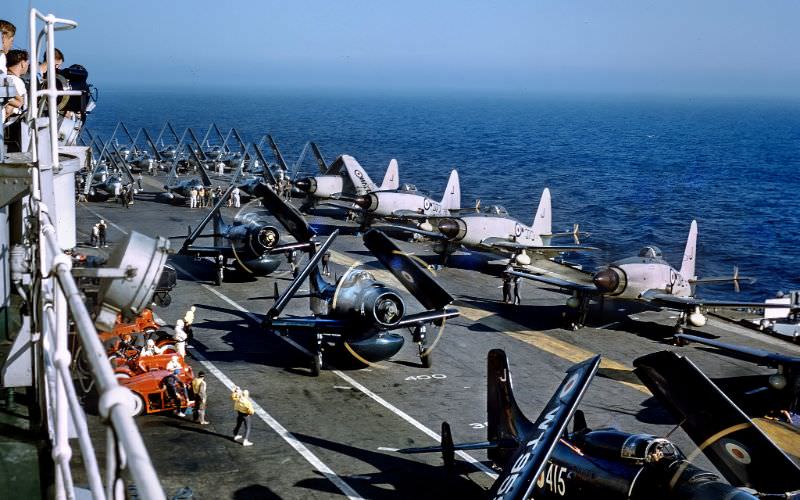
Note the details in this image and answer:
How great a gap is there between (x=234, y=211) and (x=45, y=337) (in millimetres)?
56098

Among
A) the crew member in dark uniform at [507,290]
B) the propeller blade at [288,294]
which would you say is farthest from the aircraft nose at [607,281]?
the propeller blade at [288,294]

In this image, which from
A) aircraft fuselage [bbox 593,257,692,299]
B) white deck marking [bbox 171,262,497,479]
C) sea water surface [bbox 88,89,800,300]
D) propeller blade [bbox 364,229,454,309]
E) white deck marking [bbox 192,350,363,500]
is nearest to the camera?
white deck marking [bbox 192,350,363,500]

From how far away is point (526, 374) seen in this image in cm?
2917

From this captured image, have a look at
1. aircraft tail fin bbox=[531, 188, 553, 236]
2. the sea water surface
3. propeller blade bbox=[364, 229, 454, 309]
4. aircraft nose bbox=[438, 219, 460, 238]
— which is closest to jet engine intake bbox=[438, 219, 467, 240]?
aircraft nose bbox=[438, 219, 460, 238]

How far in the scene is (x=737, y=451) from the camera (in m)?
14.4

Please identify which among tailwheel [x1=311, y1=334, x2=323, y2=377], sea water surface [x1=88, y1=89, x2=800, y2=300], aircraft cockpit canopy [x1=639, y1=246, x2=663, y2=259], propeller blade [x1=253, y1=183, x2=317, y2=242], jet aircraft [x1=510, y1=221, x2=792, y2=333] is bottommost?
sea water surface [x1=88, y1=89, x2=800, y2=300]

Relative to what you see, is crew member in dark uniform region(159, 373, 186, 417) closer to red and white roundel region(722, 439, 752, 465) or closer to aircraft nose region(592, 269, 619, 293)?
red and white roundel region(722, 439, 752, 465)

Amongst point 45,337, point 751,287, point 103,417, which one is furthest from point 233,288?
point 751,287

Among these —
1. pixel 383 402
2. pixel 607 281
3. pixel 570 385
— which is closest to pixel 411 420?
pixel 383 402

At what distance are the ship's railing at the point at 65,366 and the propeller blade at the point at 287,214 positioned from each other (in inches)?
→ 990

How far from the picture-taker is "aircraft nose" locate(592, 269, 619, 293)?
34344 mm

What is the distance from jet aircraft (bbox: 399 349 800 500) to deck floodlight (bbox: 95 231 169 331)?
8702 mm

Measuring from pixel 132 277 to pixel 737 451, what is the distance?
12285 mm

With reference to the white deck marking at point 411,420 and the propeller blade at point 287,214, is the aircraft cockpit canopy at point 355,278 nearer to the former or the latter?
the white deck marking at point 411,420
